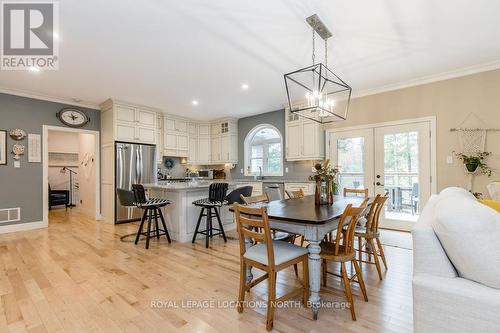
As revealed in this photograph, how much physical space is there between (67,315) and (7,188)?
4154mm

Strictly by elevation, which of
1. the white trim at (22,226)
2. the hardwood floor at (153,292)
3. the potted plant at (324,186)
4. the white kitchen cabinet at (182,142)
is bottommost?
the hardwood floor at (153,292)

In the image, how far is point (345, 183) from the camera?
5.14m

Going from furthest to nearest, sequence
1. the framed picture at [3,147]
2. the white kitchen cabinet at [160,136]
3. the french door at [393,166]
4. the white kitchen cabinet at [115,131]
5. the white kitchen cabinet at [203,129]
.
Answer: the white kitchen cabinet at [203,129] < the white kitchen cabinet at [160,136] < the white kitchen cabinet at [115,131] < the framed picture at [3,147] < the french door at [393,166]

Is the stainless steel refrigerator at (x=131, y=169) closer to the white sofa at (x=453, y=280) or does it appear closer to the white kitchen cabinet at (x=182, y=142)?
the white kitchen cabinet at (x=182, y=142)

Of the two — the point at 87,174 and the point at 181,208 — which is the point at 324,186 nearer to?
the point at 181,208

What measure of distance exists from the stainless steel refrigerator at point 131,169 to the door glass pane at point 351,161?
167 inches

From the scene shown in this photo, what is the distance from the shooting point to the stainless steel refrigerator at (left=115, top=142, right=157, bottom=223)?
534 cm

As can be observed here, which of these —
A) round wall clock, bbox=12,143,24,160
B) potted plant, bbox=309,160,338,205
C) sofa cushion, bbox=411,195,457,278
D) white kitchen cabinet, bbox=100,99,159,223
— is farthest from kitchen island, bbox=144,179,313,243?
sofa cushion, bbox=411,195,457,278

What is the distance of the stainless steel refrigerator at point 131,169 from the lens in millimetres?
5340

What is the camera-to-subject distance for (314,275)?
6.28 ft

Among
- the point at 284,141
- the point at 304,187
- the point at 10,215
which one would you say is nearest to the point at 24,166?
the point at 10,215

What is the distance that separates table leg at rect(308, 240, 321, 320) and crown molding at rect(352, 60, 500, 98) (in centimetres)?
391

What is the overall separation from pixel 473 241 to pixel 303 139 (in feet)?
15.0

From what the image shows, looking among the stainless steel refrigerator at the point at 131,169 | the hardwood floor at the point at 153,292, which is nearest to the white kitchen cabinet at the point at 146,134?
the stainless steel refrigerator at the point at 131,169
